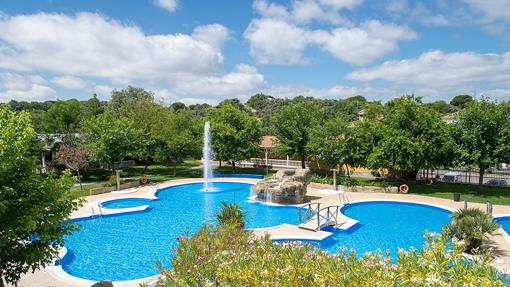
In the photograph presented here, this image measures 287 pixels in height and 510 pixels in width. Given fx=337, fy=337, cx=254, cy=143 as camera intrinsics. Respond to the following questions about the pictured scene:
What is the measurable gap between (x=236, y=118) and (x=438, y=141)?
59.6ft

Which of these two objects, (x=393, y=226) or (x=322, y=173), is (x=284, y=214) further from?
(x=322, y=173)

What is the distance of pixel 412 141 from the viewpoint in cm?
2425

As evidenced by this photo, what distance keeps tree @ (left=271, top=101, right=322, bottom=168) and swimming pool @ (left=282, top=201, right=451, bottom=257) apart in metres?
11.0

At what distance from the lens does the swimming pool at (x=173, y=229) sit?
42.6ft

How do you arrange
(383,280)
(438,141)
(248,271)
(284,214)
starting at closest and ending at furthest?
Answer: (383,280), (248,271), (284,214), (438,141)

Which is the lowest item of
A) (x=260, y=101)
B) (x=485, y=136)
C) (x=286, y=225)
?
(x=286, y=225)

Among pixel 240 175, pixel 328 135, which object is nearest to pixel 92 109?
pixel 240 175

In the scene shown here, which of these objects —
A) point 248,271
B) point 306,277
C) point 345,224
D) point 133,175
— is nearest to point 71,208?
point 248,271

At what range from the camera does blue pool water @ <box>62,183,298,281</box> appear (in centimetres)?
1263

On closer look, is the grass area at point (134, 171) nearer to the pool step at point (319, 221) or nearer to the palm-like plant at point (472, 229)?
the pool step at point (319, 221)

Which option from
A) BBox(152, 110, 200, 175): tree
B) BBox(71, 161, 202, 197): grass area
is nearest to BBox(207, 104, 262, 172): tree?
BBox(152, 110, 200, 175): tree

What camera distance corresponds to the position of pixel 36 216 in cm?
690

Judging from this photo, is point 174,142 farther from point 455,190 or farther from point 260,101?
point 260,101

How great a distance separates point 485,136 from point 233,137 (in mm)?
20197
